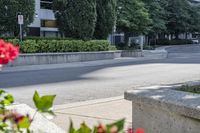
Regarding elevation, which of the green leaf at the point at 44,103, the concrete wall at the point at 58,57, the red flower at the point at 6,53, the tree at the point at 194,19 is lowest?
the concrete wall at the point at 58,57

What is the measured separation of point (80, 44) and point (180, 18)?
38.6 meters

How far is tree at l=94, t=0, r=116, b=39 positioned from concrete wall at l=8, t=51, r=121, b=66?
2.55 m

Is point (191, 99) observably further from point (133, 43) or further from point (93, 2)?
point (133, 43)

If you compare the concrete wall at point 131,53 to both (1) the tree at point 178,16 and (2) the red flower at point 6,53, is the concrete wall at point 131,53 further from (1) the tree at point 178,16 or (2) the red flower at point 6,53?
(2) the red flower at point 6,53

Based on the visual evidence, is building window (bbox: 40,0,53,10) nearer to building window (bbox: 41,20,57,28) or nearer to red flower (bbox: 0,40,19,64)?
building window (bbox: 41,20,57,28)

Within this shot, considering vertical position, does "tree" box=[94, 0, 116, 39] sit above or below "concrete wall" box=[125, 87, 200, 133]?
above

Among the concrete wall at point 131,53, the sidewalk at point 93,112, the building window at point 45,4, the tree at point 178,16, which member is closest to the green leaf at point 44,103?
the sidewalk at point 93,112

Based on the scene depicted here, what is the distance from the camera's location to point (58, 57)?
2358cm

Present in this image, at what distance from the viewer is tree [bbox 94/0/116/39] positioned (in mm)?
29312

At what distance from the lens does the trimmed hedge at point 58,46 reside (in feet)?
72.2

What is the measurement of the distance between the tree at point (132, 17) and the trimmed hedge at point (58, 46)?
9.03m

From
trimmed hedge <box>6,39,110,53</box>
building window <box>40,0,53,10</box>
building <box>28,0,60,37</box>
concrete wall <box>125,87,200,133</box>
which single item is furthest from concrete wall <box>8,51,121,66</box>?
concrete wall <box>125,87,200,133</box>

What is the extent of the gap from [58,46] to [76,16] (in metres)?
3.25

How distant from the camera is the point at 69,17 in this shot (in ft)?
85.7
